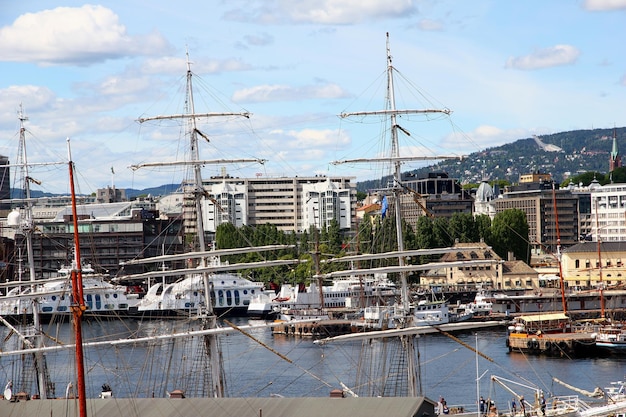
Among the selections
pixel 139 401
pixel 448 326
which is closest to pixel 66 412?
pixel 139 401

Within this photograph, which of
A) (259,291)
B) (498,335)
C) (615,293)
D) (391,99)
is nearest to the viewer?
(391,99)

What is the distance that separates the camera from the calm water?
7238cm

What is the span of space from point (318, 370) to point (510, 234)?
4052 inches

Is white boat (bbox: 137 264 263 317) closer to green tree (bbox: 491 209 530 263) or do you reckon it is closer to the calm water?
green tree (bbox: 491 209 530 263)

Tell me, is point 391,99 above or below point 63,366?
above

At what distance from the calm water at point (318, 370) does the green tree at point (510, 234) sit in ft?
244

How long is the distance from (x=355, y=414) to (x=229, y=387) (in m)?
34.7

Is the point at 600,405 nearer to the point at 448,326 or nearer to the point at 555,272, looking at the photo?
the point at 448,326

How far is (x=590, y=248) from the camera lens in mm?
165750

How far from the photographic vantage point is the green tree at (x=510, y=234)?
182625 mm

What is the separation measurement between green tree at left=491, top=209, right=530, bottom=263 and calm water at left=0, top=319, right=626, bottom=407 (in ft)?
244

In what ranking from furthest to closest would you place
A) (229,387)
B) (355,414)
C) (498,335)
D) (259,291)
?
(259,291)
(498,335)
(229,387)
(355,414)

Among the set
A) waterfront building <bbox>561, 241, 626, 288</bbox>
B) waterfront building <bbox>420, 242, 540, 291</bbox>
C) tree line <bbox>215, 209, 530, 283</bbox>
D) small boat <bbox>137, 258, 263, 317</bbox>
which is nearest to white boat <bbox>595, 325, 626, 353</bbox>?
waterfront building <bbox>420, 242, 540, 291</bbox>

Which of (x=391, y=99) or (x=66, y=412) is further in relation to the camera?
(x=391, y=99)
